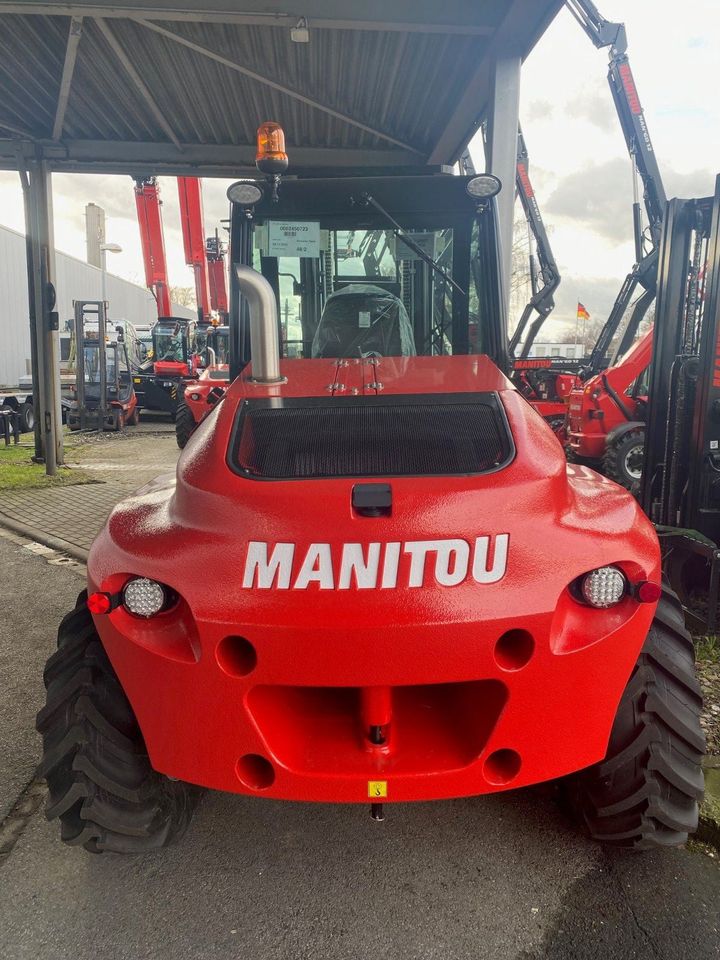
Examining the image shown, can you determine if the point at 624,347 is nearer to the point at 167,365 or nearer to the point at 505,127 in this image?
the point at 505,127

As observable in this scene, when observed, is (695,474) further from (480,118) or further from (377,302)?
(480,118)

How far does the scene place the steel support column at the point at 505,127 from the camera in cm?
554

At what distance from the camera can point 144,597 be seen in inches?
78.0

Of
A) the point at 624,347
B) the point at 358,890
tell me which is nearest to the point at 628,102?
the point at 624,347

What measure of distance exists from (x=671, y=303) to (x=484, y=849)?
3661 millimetres

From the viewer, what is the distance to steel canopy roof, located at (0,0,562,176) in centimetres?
539

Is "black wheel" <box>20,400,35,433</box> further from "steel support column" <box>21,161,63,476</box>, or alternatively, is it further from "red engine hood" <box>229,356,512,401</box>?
"red engine hood" <box>229,356,512,401</box>

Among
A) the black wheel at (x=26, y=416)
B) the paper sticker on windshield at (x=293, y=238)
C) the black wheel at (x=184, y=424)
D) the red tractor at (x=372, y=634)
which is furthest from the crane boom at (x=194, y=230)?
the red tractor at (x=372, y=634)

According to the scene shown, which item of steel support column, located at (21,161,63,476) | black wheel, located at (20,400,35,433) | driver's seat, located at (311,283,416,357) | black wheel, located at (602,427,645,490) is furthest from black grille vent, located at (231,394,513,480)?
black wheel, located at (20,400,35,433)

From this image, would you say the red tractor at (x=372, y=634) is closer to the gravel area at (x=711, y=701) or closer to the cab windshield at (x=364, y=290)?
the gravel area at (x=711, y=701)

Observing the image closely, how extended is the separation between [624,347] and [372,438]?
939 centimetres

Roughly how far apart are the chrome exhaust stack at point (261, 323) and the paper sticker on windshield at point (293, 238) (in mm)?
927

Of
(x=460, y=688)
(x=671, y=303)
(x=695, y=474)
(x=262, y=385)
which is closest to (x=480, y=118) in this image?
(x=671, y=303)

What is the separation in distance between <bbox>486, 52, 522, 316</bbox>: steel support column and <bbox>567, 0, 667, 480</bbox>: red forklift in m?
2.57
